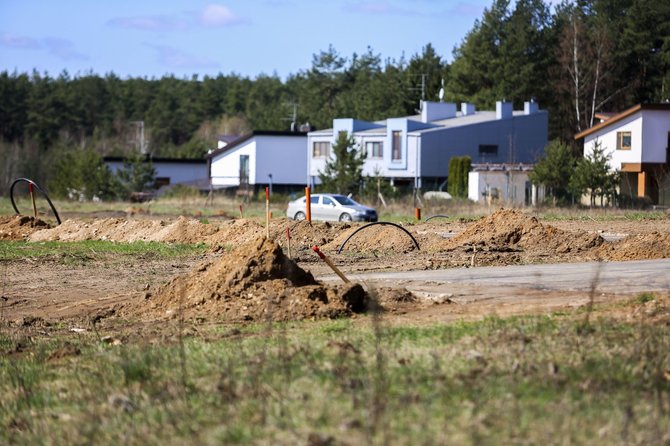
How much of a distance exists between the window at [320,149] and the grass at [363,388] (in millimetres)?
69167

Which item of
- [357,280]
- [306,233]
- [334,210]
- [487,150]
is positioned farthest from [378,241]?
[487,150]

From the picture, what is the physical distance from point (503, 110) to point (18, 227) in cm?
4882

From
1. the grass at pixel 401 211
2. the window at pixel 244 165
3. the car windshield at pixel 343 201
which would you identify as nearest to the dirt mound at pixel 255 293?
the grass at pixel 401 211

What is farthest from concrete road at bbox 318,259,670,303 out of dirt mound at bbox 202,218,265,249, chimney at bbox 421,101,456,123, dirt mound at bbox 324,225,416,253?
chimney at bbox 421,101,456,123

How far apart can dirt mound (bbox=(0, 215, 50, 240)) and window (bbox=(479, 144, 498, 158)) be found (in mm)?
45960

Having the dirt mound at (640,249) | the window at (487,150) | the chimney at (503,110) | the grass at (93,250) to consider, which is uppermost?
the chimney at (503,110)

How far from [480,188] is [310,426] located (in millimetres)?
58732

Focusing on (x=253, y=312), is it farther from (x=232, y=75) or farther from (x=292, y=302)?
(x=232, y=75)

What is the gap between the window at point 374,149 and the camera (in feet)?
255

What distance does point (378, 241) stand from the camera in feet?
87.9

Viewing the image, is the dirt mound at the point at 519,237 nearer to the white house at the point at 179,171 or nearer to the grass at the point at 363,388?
the grass at the point at 363,388

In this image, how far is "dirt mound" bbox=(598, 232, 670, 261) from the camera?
20906 millimetres

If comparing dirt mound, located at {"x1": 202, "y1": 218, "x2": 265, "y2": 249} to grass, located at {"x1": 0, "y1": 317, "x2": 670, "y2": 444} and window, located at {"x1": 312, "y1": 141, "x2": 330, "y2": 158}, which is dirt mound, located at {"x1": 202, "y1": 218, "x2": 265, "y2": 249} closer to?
grass, located at {"x1": 0, "y1": 317, "x2": 670, "y2": 444}

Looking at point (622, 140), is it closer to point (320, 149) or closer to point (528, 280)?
point (320, 149)
